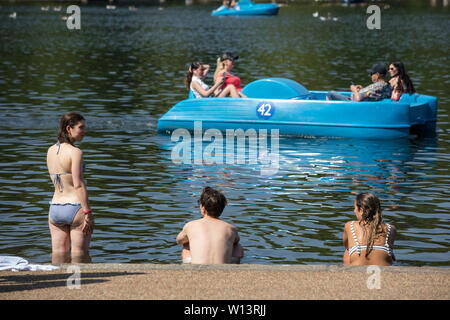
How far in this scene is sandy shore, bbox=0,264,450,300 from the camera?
692 centimetres

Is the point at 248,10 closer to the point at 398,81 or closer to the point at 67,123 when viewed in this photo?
the point at 398,81

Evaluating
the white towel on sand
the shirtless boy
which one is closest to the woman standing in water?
the white towel on sand

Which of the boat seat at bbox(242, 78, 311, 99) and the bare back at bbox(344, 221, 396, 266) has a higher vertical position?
the boat seat at bbox(242, 78, 311, 99)

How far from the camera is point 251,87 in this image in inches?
726

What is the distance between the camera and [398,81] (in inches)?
693

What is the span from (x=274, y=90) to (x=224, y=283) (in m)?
11.3

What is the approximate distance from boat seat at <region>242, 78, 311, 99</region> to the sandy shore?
1067 cm

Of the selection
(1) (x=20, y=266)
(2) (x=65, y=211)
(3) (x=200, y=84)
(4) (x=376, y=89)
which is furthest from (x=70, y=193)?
(4) (x=376, y=89)

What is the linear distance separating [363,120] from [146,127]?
5.29m

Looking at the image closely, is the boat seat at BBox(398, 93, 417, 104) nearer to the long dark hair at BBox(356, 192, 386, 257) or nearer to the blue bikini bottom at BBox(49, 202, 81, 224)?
the long dark hair at BBox(356, 192, 386, 257)
